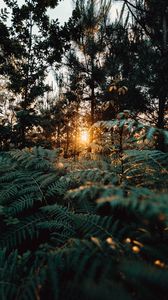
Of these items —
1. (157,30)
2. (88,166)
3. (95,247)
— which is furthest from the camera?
(157,30)

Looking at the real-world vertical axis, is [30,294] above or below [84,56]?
below

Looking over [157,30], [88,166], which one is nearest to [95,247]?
[88,166]

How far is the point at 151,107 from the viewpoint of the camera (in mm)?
8492

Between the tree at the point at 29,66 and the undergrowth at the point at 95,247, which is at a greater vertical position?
the tree at the point at 29,66

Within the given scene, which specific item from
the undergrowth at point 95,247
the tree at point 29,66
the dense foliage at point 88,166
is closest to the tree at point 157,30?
the dense foliage at point 88,166

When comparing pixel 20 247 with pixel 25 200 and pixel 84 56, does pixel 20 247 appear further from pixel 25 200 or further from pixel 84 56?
pixel 84 56

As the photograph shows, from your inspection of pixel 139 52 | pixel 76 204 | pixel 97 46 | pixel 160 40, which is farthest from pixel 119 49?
pixel 76 204

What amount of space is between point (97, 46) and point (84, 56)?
82 cm

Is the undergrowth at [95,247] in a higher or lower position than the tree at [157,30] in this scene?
lower

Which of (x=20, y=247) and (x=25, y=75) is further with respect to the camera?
(x=25, y=75)

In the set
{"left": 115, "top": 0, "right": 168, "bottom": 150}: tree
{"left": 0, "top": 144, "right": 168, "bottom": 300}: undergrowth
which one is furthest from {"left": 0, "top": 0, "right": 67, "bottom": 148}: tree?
{"left": 0, "top": 144, "right": 168, "bottom": 300}: undergrowth

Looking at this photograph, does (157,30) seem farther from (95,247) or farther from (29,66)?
(95,247)

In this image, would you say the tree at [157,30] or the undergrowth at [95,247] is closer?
the undergrowth at [95,247]

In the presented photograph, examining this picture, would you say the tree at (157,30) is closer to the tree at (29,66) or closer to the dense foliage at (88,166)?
the dense foliage at (88,166)
